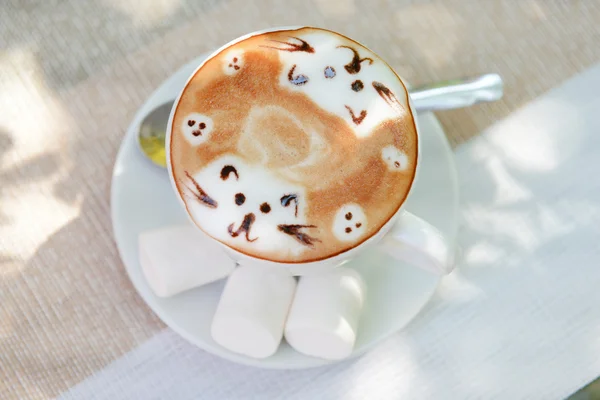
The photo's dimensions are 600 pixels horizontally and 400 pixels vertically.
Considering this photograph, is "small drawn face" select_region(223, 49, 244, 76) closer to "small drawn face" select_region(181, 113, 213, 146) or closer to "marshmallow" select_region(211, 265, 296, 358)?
"small drawn face" select_region(181, 113, 213, 146)

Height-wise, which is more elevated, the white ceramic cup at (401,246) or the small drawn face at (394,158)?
the small drawn face at (394,158)

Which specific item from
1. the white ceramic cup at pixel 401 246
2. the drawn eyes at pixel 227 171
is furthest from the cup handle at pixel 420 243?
the drawn eyes at pixel 227 171

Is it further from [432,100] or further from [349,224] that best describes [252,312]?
[432,100]

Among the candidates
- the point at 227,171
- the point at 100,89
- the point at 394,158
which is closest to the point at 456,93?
the point at 394,158

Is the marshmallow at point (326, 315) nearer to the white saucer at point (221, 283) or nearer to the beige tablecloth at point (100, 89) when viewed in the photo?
the white saucer at point (221, 283)

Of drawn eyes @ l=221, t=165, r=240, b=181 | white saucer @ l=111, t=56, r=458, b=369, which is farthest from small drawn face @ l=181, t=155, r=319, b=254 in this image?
white saucer @ l=111, t=56, r=458, b=369

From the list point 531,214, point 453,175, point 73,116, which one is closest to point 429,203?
point 453,175
